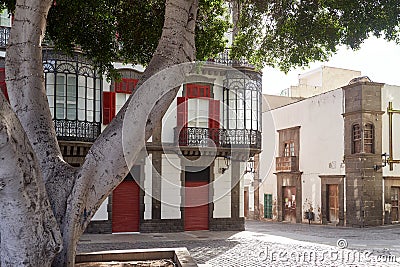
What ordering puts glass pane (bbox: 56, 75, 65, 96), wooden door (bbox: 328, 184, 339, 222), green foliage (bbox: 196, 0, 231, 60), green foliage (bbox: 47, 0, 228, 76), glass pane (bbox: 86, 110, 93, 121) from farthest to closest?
wooden door (bbox: 328, 184, 339, 222) → glass pane (bbox: 86, 110, 93, 121) → glass pane (bbox: 56, 75, 65, 96) → green foliage (bbox: 196, 0, 231, 60) → green foliage (bbox: 47, 0, 228, 76)

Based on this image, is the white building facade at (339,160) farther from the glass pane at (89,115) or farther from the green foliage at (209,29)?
the green foliage at (209,29)

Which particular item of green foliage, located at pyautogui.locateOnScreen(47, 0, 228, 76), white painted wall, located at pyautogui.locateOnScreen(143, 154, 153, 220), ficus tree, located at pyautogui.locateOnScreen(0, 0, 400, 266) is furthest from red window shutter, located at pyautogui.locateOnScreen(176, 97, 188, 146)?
ficus tree, located at pyautogui.locateOnScreen(0, 0, 400, 266)

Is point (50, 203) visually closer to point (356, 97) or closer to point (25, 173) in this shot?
point (25, 173)

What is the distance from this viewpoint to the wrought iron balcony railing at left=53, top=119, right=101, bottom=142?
18203 millimetres

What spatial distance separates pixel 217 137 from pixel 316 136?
30.7ft

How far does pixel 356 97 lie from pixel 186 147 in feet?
31.4

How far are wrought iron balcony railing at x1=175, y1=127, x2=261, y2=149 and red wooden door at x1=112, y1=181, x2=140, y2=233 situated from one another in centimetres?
253

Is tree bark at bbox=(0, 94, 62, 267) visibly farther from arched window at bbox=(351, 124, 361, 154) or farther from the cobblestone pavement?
arched window at bbox=(351, 124, 361, 154)

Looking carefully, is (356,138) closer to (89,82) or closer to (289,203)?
(289,203)

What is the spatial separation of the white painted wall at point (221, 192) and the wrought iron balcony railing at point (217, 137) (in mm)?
899

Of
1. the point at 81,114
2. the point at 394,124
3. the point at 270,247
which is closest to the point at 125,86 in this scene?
the point at 81,114

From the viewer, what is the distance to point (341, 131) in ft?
85.7

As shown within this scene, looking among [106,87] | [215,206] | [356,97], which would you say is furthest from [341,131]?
[106,87]

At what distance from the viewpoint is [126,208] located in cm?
1986
